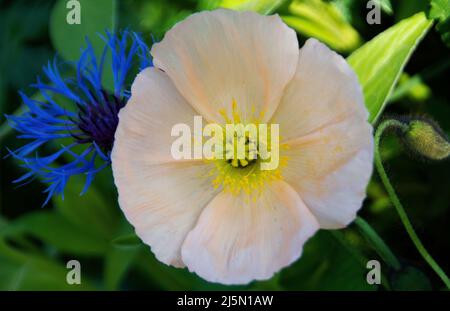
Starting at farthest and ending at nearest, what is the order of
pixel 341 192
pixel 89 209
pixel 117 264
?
pixel 89 209
pixel 117 264
pixel 341 192

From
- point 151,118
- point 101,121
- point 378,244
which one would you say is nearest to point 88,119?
point 101,121

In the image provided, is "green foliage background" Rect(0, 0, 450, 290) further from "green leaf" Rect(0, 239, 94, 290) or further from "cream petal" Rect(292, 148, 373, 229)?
"cream petal" Rect(292, 148, 373, 229)

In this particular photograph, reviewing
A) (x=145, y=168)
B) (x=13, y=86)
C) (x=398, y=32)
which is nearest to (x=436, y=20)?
(x=398, y=32)

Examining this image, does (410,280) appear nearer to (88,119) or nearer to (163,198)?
(163,198)

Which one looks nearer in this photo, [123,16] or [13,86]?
[123,16]

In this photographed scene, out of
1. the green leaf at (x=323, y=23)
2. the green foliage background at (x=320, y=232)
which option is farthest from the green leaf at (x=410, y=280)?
the green leaf at (x=323, y=23)
